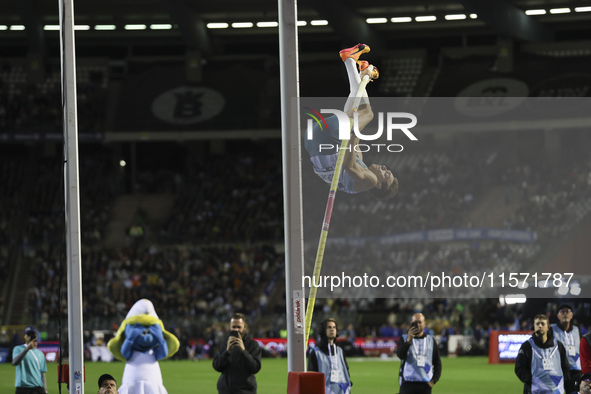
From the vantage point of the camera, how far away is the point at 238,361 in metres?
8.99

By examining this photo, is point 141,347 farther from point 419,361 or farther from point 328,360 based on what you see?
point 419,361

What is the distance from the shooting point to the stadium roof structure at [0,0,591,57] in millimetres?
33344

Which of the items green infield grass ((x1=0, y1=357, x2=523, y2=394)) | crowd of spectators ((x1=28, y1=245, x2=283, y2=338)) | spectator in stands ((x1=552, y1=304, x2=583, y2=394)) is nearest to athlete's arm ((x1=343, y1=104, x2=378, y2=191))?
spectator in stands ((x1=552, y1=304, x2=583, y2=394))

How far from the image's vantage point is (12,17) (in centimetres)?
3516

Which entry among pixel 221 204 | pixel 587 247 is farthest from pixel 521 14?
pixel 587 247

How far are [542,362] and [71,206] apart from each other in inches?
207

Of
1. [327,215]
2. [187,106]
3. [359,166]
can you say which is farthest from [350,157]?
[187,106]

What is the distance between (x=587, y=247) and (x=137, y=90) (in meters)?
29.8

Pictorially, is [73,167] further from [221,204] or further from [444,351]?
[221,204]

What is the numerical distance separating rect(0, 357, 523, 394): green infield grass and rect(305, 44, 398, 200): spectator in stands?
10705mm

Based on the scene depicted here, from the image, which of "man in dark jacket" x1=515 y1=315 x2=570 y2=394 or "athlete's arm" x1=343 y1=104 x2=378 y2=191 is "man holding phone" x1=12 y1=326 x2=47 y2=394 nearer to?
"athlete's arm" x1=343 y1=104 x2=378 y2=191

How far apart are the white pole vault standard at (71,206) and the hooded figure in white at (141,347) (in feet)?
1.68

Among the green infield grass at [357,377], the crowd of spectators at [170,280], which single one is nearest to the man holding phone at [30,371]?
the green infield grass at [357,377]

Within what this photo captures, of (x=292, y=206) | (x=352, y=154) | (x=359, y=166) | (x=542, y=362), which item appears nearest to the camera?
(x=292, y=206)
